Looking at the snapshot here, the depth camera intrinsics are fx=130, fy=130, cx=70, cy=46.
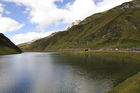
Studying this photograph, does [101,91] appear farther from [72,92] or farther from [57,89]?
[57,89]

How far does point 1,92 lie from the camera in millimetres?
26766

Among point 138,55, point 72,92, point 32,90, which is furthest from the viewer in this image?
point 138,55

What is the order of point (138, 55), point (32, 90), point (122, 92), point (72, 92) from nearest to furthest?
point (122, 92), point (72, 92), point (32, 90), point (138, 55)

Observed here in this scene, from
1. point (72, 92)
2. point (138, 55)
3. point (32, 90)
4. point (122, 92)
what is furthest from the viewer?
point (138, 55)

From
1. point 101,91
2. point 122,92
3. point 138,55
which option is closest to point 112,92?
point 122,92

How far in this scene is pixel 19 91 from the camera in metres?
27.7

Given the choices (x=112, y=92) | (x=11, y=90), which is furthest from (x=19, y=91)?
(x=112, y=92)

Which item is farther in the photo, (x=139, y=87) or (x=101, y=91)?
(x=101, y=91)

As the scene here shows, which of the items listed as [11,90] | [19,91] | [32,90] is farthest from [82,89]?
[11,90]

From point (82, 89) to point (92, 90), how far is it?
218 cm

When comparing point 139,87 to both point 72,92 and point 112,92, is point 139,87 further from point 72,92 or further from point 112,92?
point 72,92

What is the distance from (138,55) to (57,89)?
7826 cm

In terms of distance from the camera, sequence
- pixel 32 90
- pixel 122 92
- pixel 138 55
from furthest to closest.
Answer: pixel 138 55 → pixel 32 90 → pixel 122 92

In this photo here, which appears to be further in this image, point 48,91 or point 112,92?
point 48,91
